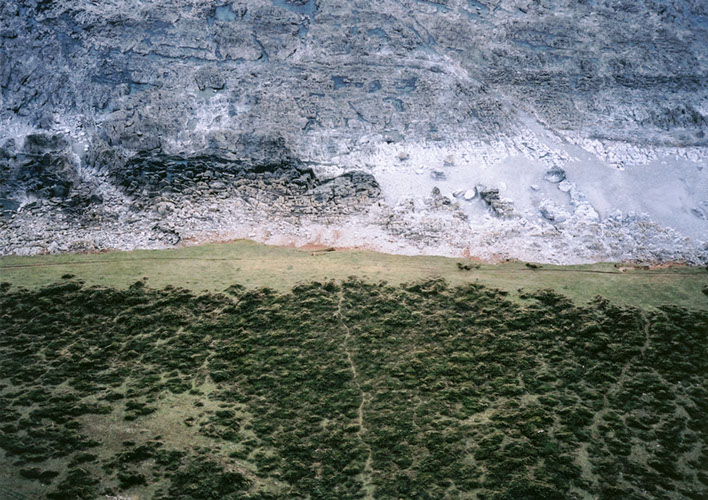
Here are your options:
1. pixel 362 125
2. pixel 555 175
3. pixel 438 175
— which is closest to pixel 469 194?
pixel 438 175

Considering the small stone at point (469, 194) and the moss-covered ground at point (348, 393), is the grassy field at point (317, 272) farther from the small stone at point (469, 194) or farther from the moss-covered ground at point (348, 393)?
the small stone at point (469, 194)

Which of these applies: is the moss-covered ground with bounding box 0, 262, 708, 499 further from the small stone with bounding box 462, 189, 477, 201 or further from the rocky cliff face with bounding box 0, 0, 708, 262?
the small stone with bounding box 462, 189, 477, 201

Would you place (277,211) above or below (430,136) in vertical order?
below

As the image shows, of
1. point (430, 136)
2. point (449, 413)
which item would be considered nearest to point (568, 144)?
point (430, 136)

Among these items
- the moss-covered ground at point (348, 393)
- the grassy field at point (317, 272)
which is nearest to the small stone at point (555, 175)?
the grassy field at point (317, 272)

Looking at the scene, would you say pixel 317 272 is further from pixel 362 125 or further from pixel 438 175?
pixel 362 125

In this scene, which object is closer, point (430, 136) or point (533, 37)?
point (430, 136)

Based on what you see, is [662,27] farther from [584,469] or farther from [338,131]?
[584,469]

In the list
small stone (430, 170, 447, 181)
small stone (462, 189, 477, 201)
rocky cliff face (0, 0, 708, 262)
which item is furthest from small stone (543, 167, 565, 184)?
small stone (430, 170, 447, 181)
